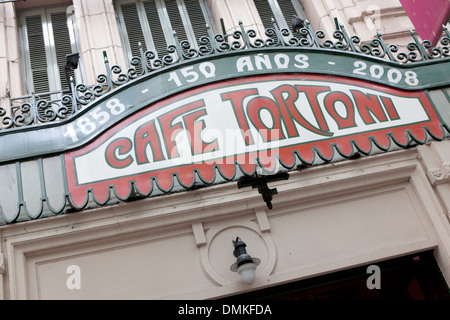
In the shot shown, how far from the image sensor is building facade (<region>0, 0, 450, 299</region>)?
5684 mm

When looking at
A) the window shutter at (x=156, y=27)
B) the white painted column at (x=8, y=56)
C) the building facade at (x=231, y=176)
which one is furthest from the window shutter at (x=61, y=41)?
the building facade at (x=231, y=176)

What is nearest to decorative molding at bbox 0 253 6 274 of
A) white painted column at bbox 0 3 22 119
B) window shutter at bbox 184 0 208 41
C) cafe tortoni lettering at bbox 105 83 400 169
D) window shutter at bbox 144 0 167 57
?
cafe tortoni lettering at bbox 105 83 400 169

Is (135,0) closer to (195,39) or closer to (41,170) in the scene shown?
(195,39)

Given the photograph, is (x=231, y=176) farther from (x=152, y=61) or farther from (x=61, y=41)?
(x=61, y=41)

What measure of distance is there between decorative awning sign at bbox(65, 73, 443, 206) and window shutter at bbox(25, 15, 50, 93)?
3.65 metres

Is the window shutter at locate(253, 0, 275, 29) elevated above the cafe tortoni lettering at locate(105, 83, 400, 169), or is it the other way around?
the window shutter at locate(253, 0, 275, 29)

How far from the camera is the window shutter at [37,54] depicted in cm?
909

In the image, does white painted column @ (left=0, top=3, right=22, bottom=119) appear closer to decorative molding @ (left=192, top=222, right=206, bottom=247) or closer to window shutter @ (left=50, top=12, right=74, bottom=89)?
window shutter @ (left=50, top=12, right=74, bottom=89)

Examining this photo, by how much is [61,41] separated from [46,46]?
298 millimetres

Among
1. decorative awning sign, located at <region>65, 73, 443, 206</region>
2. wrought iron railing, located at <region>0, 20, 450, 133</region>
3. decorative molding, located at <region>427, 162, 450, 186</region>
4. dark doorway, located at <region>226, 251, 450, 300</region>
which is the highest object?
wrought iron railing, located at <region>0, 20, 450, 133</region>

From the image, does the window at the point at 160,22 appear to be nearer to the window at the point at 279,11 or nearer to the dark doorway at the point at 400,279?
the window at the point at 279,11

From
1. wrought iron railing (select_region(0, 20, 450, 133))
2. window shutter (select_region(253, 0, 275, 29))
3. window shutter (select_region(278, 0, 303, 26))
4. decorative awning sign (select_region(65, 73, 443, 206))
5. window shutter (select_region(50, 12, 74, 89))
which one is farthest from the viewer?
window shutter (select_region(278, 0, 303, 26))

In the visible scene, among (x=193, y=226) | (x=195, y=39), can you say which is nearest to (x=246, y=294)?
(x=193, y=226)

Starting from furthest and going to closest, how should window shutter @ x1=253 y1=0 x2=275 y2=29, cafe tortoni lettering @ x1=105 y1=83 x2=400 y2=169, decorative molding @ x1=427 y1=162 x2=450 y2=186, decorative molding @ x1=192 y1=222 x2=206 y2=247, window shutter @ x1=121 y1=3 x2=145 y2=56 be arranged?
1. window shutter @ x1=253 y1=0 x2=275 y2=29
2. window shutter @ x1=121 y1=3 x2=145 y2=56
3. decorative molding @ x1=427 y1=162 x2=450 y2=186
4. decorative molding @ x1=192 y1=222 x2=206 y2=247
5. cafe tortoni lettering @ x1=105 y1=83 x2=400 y2=169
